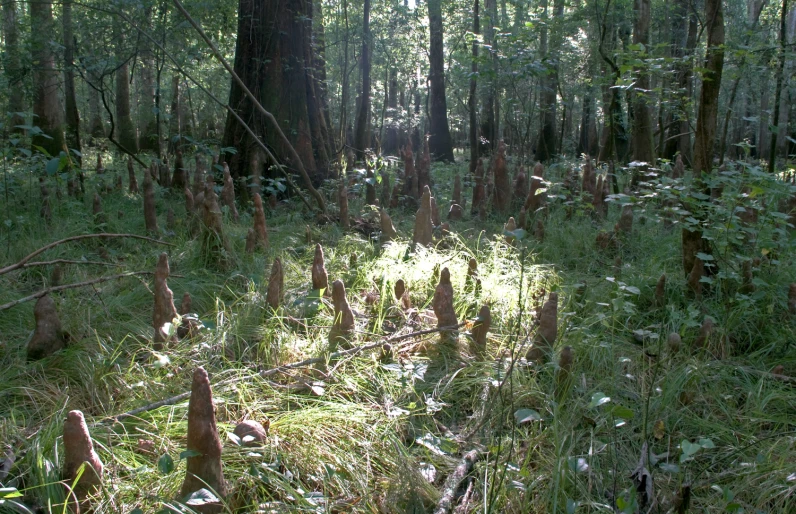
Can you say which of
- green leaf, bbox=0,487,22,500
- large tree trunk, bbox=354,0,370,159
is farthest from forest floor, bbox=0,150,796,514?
large tree trunk, bbox=354,0,370,159

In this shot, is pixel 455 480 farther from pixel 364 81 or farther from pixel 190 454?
pixel 364 81

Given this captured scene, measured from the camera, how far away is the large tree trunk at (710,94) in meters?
3.69

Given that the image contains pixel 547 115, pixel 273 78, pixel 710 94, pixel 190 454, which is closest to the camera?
pixel 190 454

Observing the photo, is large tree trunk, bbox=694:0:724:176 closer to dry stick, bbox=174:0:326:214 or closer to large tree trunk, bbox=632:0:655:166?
dry stick, bbox=174:0:326:214

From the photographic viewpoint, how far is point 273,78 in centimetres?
725

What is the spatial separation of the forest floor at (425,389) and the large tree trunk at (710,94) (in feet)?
0.75

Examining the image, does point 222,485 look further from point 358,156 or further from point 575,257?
point 358,156

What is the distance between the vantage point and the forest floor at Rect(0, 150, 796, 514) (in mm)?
1836

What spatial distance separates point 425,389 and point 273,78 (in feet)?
18.9

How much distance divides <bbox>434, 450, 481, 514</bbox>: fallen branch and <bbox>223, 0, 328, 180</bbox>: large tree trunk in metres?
5.68

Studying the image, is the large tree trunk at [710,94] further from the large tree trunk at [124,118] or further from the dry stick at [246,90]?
the large tree trunk at [124,118]

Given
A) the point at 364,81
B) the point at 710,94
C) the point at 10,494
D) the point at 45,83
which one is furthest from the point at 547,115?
the point at 10,494

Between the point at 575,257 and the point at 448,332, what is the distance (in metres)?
2.16

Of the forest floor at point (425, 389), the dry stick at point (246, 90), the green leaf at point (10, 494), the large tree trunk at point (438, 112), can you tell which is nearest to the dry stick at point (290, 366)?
the forest floor at point (425, 389)
